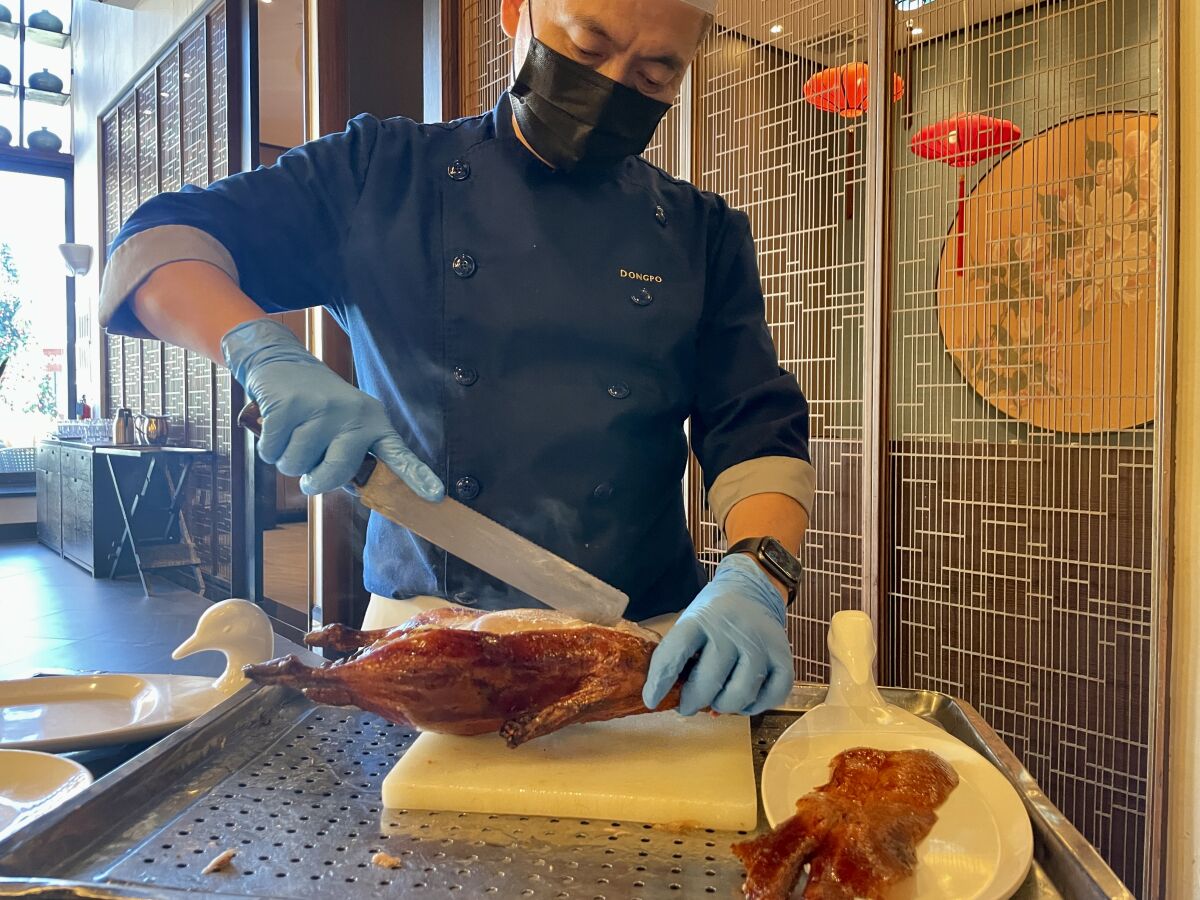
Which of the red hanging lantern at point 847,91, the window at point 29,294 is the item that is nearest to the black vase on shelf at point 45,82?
the window at point 29,294

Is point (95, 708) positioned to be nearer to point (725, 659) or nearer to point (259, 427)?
point (259, 427)

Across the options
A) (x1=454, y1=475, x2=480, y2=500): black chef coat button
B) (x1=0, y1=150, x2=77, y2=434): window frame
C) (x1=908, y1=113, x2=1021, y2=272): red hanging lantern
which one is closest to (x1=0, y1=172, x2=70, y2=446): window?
(x1=0, y1=150, x2=77, y2=434): window frame

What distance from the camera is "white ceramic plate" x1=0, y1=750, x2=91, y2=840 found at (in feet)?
3.19

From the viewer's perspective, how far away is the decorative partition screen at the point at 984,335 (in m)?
2.59

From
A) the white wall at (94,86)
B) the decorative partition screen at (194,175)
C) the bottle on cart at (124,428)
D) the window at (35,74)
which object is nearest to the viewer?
the decorative partition screen at (194,175)

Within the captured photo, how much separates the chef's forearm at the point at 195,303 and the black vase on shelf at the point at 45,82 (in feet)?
33.1

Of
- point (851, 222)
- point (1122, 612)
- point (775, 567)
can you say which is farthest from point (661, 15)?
point (1122, 612)

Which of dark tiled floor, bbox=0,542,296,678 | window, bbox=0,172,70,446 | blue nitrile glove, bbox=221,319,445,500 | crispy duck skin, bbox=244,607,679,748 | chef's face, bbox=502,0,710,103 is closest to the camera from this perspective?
crispy duck skin, bbox=244,607,679,748

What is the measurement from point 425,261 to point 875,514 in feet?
6.94

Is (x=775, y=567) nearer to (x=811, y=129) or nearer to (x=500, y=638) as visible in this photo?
(x=500, y=638)

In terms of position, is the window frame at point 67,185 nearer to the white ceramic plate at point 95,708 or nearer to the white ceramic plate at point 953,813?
the white ceramic plate at point 95,708

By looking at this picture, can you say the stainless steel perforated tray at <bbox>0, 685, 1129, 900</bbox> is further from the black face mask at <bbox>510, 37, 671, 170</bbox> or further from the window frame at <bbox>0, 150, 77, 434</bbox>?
the window frame at <bbox>0, 150, 77, 434</bbox>

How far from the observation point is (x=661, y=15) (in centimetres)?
141

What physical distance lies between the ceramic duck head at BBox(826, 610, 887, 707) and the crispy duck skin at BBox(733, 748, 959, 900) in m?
0.17
